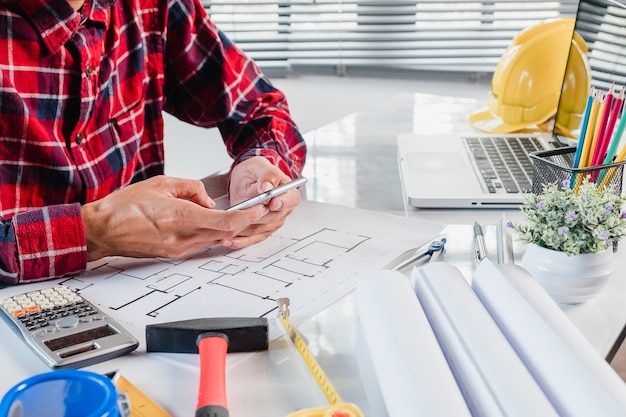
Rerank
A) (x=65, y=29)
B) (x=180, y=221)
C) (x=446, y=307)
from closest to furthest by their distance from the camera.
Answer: (x=446, y=307), (x=180, y=221), (x=65, y=29)

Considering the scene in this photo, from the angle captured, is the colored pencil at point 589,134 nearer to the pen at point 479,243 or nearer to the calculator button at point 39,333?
the pen at point 479,243

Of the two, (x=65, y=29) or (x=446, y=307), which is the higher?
(x=65, y=29)

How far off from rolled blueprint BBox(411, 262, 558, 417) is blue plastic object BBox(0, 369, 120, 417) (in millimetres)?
238

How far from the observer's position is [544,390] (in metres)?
0.52

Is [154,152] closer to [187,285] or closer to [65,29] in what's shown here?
[65,29]

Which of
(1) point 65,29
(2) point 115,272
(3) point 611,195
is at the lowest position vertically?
(2) point 115,272

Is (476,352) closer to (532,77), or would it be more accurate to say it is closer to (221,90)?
(221,90)

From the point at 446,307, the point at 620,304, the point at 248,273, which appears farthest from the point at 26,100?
the point at 620,304

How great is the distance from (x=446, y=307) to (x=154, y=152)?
798 millimetres

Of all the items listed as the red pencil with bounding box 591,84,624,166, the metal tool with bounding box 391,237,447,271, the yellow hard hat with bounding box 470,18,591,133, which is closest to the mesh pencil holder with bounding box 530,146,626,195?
the red pencil with bounding box 591,84,624,166

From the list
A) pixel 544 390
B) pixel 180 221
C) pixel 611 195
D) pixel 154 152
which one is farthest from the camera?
pixel 154 152

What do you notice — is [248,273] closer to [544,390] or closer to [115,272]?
[115,272]

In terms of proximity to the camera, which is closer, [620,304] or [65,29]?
[620,304]

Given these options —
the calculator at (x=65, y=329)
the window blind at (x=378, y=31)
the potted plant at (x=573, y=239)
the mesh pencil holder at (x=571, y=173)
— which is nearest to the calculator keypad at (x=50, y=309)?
the calculator at (x=65, y=329)
